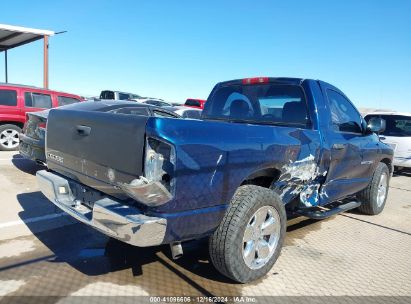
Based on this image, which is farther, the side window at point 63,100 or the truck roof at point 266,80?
the side window at point 63,100

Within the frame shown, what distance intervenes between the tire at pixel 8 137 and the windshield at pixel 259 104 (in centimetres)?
674

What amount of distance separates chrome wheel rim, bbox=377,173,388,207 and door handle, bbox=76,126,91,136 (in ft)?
15.0

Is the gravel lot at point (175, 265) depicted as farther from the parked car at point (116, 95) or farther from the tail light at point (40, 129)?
the parked car at point (116, 95)

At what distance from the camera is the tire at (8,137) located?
967cm

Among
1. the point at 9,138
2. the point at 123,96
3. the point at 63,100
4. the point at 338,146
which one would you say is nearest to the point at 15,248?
the point at 338,146

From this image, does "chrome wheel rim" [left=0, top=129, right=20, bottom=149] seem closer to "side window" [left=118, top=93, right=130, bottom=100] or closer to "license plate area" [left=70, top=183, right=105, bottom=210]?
"license plate area" [left=70, top=183, right=105, bottom=210]

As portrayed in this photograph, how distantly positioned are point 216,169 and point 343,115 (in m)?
2.60

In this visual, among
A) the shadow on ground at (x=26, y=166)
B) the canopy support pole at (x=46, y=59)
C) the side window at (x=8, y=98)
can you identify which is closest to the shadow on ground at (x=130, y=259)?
the shadow on ground at (x=26, y=166)

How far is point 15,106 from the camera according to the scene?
971 cm

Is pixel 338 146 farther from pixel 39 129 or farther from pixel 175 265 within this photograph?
pixel 39 129

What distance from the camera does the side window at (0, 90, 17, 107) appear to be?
31.4 ft

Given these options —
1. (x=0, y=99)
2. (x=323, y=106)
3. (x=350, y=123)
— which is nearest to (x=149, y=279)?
(x=323, y=106)

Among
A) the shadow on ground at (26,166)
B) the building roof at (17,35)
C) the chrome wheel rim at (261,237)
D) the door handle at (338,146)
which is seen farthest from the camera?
the building roof at (17,35)

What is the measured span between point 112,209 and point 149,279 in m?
0.91
